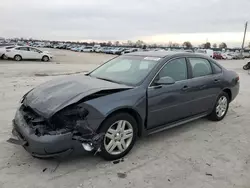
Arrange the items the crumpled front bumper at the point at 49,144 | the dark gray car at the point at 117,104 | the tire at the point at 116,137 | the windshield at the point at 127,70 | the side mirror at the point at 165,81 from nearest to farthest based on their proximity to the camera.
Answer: the crumpled front bumper at the point at 49,144 → the dark gray car at the point at 117,104 → the tire at the point at 116,137 → the side mirror at the point at 165,81 → the windshield at the point at 127,70

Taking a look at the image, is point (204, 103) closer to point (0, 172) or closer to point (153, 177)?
point (153, 177)

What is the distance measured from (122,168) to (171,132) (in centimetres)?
175

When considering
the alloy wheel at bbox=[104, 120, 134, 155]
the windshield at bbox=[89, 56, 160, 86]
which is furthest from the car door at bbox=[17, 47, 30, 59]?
the alloy wheel at bbox=[104, 120, 134, 155]

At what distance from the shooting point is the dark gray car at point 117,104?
3.36 meters

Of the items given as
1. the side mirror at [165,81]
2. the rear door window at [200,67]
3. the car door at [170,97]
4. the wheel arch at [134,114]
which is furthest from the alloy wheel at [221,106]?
the wheel arch at [134,114]

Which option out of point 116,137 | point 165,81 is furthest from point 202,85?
point 116,137

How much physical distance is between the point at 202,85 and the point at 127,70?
157 centimetres

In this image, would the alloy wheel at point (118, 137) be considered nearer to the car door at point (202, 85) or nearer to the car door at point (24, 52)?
the car door at point (202, 85)

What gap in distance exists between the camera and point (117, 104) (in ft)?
11.8

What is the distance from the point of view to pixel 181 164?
147 inches

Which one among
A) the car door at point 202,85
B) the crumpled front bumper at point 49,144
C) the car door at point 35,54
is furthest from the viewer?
the car door at point 35,54

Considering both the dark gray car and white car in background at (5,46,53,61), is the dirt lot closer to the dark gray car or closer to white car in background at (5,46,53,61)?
the dark gray car

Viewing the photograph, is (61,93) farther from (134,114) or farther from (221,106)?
(221,106)

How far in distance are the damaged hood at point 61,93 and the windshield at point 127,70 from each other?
10.3 inches
